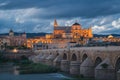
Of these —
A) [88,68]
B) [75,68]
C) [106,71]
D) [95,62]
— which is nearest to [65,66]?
[75,68]

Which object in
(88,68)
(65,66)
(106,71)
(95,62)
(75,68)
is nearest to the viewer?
(106,71)

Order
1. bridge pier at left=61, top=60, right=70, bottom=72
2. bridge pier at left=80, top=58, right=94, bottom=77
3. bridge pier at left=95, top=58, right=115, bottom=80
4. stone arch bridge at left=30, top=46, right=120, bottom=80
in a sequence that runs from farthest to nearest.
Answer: bridge pier at left=61, top=60, right=70, bottom=72 → bridge pier at left=80, top=58, right=94, bottom=77 → bridge pier at left=95, top=58, right=115, bottom=80 → stone arch bridge at left=30, top=46, right=120, bottom=80

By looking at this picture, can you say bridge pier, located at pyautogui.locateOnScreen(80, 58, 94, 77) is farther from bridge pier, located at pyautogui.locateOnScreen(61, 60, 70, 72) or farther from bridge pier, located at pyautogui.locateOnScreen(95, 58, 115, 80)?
bridge pier, located at pyautogui.locateOnScreen(61, 60, 70, 72)

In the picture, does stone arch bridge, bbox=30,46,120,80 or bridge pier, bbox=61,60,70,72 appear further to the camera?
bridge pier, bbox=61,60,70,72

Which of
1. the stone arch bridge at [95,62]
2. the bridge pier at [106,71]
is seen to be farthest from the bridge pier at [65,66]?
the bridge pier at [106,71]

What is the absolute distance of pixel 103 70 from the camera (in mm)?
47906

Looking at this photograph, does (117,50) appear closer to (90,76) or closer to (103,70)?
(103,70)

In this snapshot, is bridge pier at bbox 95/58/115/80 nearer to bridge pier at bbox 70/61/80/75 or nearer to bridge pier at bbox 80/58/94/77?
bridge pier at bbox 80/58/94/77

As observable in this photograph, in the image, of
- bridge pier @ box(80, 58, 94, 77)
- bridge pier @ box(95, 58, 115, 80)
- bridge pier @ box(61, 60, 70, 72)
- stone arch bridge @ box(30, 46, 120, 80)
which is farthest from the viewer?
bridge pier @ box(61, 60, 70, 72)

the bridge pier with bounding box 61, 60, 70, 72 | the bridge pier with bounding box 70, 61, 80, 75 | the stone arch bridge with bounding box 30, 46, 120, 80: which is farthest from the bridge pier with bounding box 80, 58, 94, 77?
the bridge pier with bounding box 61, 60, 70, 72

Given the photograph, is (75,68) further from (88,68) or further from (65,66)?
(65,66)

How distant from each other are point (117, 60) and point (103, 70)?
273cm

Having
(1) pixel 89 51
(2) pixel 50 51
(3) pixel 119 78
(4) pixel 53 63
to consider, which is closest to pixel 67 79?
(1) pixel 89 51

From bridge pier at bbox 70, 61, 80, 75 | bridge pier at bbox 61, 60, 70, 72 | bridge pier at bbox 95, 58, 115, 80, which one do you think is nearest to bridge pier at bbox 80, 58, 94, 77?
bridge pier at bbox 70, 61, 80, 75
